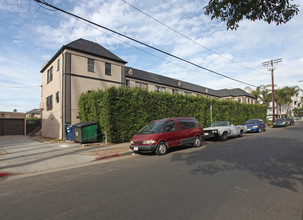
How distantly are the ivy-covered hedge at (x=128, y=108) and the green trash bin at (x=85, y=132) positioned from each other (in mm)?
692

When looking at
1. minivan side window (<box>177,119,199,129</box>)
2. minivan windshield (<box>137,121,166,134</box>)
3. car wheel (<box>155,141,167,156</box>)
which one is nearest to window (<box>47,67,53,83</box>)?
minivan windshield (<box>137,121,166,134</box>)

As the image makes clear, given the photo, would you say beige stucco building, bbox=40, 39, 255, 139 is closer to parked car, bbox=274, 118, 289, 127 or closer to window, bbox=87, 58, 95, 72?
window, bbox=87, 58, 95, 72

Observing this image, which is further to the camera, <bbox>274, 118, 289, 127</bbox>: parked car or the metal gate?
<bbox>274, 118, 289, 127</bbox>: parked car

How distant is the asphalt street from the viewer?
10.4 feet

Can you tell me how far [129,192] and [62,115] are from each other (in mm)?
14824

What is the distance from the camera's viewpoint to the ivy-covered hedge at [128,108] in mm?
13023

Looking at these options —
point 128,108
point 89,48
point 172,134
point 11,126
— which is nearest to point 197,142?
point 172,134

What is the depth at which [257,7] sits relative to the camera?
4855mm

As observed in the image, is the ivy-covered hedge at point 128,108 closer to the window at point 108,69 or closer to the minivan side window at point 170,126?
the minivan side window at point 170,126

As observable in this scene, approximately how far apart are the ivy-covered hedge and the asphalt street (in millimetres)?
6971

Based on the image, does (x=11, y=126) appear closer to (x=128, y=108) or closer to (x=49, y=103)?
→ (x=49, y=103)

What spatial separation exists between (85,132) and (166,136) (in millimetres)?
6582

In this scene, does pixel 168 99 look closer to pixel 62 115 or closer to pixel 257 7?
pixel 62 115

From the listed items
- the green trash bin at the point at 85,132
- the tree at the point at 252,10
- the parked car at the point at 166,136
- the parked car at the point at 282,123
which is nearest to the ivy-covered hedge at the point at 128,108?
the green trash bin at the point at 85,132
